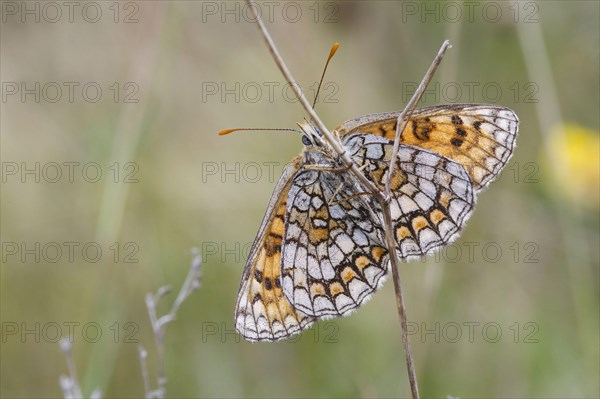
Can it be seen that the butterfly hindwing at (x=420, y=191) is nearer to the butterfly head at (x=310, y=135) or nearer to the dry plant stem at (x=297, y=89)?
the butterfly head at (x=310, y=135)

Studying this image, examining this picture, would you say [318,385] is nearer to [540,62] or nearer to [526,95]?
[540,62]

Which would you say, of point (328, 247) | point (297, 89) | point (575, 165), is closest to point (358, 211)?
point (328, 247)

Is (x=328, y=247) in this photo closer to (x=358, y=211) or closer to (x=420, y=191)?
(x=358, y=211)

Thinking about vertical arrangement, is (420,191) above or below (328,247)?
above

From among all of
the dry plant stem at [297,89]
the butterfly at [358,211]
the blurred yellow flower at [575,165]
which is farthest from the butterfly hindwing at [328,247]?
the blurred yellow flower at [575,165]

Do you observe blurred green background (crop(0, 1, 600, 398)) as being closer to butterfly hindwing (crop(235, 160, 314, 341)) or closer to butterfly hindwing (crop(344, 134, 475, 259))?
butterfly hindwing (crop(235, 160, 314, 341))
